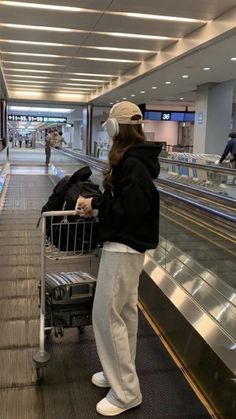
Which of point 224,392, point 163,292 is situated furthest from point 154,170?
point 163,292

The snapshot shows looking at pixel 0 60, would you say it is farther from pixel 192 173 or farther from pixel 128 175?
pixel 128 175

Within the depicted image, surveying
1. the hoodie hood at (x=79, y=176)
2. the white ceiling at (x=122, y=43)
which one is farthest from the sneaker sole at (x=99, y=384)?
the white ceiling at (x=122, y=43)

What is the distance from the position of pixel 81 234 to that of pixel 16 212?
706 cm

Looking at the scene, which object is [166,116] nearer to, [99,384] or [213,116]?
[213,116]

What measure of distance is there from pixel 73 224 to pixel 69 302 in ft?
1.88

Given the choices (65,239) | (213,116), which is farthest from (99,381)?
(213,116)

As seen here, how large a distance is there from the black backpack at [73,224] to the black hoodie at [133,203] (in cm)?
46

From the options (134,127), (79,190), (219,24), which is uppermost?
(219,24)

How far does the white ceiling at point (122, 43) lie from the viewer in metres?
9.15

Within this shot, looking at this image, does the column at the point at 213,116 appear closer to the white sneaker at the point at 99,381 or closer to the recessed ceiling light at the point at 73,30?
the recessed ceiling light at the point at 73,30

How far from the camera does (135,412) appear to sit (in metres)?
2.73

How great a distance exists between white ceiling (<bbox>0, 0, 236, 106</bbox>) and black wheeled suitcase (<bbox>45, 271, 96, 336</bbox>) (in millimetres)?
7058

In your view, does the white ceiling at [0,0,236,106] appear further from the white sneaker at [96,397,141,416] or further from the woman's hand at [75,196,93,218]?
the white sneaker at [96,397,141,416]

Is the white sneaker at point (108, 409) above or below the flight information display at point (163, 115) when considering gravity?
below
